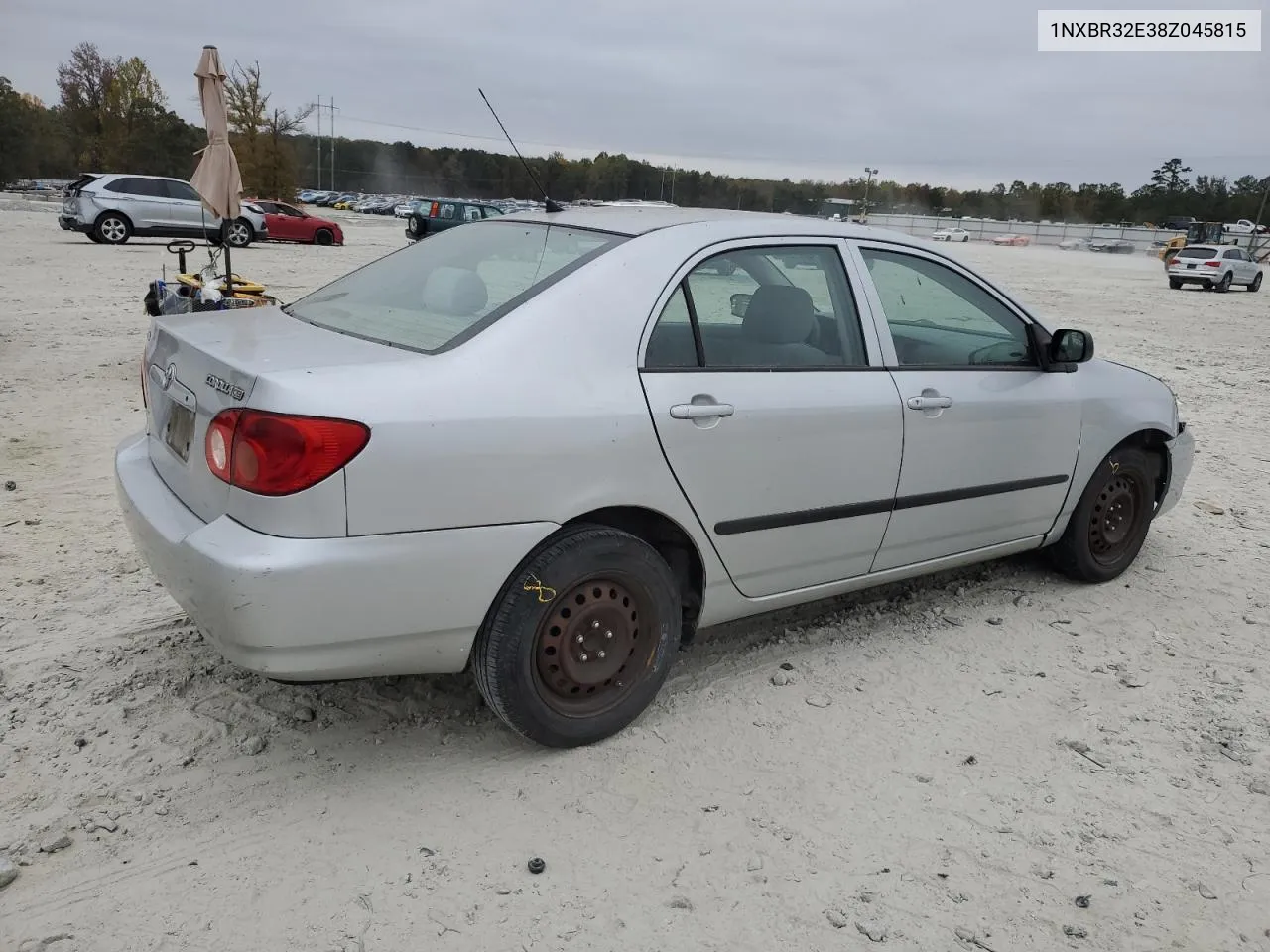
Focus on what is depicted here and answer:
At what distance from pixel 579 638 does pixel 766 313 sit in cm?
128

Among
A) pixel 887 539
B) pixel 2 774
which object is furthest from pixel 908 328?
pixel 2 774

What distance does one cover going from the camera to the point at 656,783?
→ 282cm

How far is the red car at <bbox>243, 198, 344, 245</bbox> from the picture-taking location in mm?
26891

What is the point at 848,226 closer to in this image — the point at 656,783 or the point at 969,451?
the point at 969,451

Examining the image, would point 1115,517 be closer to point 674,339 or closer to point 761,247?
point 761,247

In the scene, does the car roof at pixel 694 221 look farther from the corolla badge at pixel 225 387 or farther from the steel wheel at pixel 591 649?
the corolla badge at pixel 225 387

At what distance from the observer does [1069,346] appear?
392 cm

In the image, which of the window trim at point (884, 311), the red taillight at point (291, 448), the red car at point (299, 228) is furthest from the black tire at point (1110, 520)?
the red car at point (299, 228)

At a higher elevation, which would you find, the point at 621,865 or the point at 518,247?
the point at 518,247

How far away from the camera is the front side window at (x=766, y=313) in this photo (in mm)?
3027

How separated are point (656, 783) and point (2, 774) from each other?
183 centimetres

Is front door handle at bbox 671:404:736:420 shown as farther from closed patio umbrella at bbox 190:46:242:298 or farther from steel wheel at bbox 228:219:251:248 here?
steel wheel at bbox 228:219:251:248

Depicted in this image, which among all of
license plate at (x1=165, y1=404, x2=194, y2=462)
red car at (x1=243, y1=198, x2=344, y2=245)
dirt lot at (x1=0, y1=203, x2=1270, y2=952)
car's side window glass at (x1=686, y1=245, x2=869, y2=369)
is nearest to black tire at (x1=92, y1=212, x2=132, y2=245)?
red car at (x1=243, y1=198, x2=344, y2=245)

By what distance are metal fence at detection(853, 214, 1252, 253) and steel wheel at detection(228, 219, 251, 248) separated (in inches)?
1880
